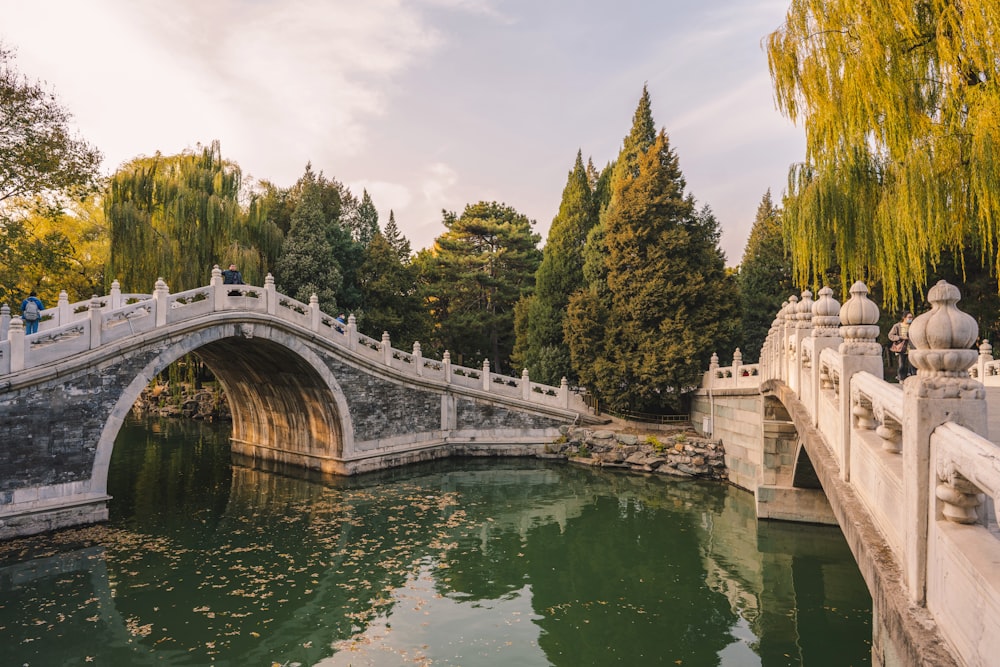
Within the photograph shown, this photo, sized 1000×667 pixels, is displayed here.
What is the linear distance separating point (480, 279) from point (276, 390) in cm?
Result: 1214

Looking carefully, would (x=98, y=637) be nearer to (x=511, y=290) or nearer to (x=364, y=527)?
(x=364, y=527)

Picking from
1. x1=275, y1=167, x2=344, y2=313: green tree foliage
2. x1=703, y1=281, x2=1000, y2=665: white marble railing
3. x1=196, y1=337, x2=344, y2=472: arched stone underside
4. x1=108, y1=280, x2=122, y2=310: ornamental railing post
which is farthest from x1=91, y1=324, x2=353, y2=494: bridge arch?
x1=703, y1=281, x2=1000, y2=665: white marble railing

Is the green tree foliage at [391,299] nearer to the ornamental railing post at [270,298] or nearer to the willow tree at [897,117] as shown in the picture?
the ornamental railing post at [270,298]

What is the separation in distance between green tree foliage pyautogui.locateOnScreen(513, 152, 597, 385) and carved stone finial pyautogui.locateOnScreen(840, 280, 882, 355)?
16.6 m

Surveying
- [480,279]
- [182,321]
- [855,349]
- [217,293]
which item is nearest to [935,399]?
[855,349]

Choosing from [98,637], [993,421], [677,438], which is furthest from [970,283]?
[98,637]

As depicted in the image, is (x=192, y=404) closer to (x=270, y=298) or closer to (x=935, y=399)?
(x=270, y=298)

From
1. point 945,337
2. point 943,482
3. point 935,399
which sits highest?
point 945,337

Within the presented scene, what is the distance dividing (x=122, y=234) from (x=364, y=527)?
1026cm

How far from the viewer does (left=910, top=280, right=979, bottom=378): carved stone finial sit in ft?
8.87

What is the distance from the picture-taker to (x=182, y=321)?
13.3m

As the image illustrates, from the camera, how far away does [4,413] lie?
10.5 meters

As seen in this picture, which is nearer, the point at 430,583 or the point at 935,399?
the point at 935,399

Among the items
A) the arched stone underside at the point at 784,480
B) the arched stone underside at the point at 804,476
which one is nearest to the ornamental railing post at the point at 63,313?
the arched stone underside at the point at 784,480
